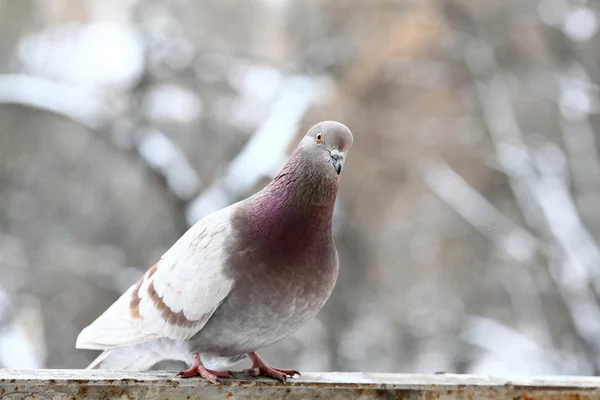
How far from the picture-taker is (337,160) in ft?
4.01

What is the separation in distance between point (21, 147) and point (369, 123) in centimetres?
213

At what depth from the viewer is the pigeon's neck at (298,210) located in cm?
126

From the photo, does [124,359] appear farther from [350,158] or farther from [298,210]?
[350,158]

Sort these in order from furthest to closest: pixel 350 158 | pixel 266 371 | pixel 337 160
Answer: pixel 350 158
pixel 266 371
pixel 337 160

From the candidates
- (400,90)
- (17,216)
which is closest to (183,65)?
(17,216)

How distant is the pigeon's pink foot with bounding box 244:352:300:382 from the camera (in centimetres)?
132

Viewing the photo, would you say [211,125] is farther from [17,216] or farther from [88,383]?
[88,383]

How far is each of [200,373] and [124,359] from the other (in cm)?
31

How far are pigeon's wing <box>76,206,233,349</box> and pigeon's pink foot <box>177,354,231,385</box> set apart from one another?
0.18 ft

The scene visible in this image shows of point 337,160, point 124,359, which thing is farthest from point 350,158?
point 337,160

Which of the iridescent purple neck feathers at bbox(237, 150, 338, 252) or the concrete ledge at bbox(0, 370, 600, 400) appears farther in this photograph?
the iridescent purple neck feathers at bbox(237, 150, 338, 252)

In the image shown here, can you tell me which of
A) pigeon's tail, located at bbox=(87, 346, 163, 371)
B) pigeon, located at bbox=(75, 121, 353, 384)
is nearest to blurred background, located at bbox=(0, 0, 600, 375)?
pigeon's tail, located at bbox=(87, 346, 163, 371)

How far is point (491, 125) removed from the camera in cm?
442

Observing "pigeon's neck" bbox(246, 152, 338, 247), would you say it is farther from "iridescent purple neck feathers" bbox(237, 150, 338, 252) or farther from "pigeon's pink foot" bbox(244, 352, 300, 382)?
"pigeon's pink foot" bbox(244, 352, 300, 382)
